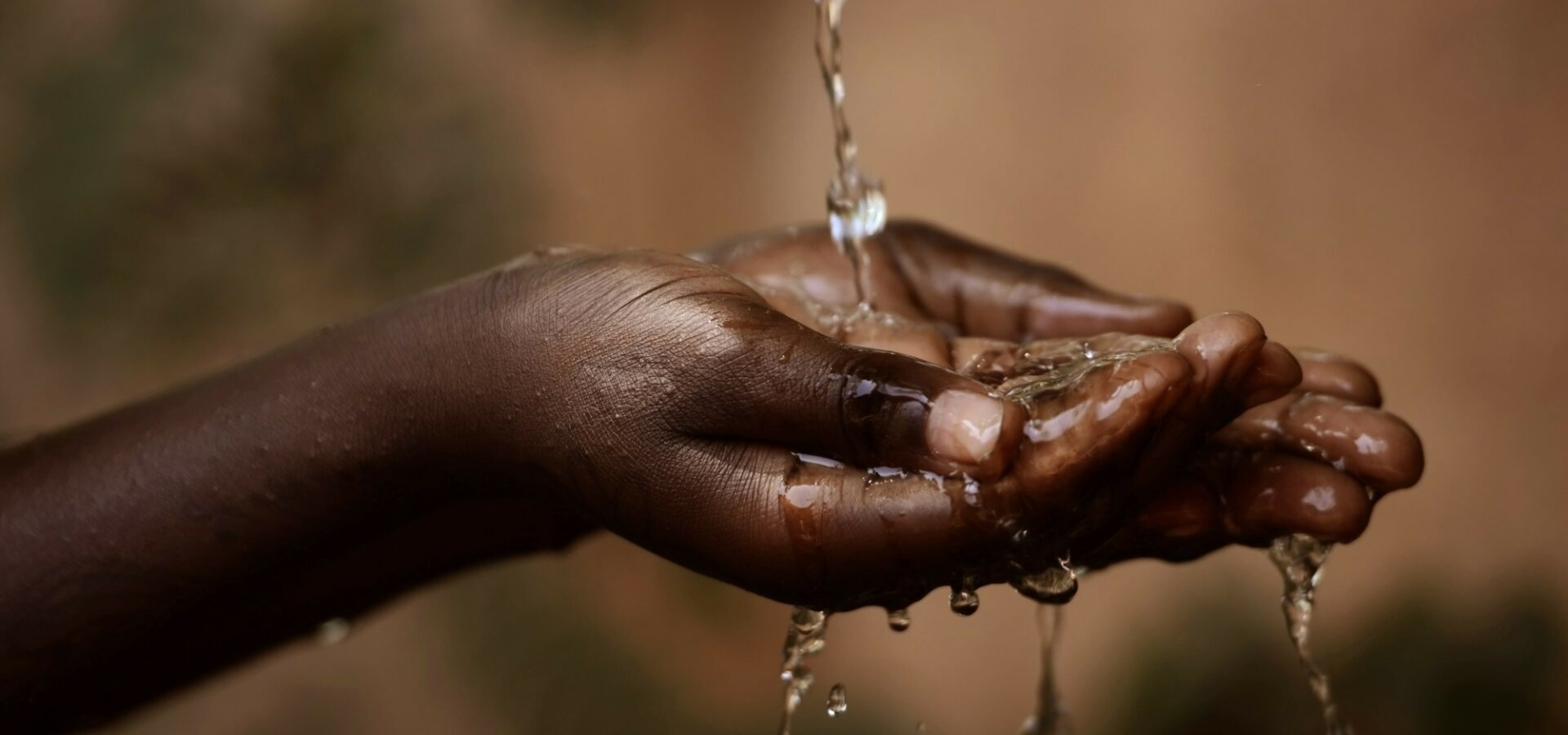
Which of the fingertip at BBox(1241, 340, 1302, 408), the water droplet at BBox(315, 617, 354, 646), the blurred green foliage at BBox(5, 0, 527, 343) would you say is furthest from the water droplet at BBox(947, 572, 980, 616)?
the blurred green foliage at BBox(5, 0, 527, 343)

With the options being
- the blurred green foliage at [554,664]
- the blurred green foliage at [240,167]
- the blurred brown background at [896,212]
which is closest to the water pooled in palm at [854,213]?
the blurred brown background at [896,212]

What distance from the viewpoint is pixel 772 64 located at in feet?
10.7

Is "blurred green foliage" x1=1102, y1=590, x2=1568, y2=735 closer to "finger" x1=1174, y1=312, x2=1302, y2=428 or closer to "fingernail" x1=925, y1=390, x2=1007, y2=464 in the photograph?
"finger" x1=1174, y1=312, x2=1302, y2=428

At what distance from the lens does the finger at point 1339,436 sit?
1045 mm

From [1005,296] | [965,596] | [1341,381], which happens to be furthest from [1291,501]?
[1005,296]

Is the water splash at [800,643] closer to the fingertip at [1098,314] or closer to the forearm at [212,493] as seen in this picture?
the forearm at [212,493]

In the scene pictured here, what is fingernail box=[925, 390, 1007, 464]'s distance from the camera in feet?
2.56

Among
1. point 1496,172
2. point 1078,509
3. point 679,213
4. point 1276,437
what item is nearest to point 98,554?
point 1078,509

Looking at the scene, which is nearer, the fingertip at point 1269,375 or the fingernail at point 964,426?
the fingernail at point 964,426

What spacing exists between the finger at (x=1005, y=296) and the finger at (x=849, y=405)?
0.50 m

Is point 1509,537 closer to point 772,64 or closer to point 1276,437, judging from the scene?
point 1276,437

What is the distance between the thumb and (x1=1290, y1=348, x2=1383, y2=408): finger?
462 millimetres

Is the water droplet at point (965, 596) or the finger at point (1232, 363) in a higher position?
the finger at point (1232, 363)

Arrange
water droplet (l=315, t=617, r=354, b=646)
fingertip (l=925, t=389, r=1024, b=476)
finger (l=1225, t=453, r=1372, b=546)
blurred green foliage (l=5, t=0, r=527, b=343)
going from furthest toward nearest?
blurred green foliage (l=5, t=0, r=527, b=343), water droplet (l=315, t=617, r=354, b=646), finger (l=1225, t=453, r=1372, b=546), fingertip (l=925, t=389, r=1024, b=476)
